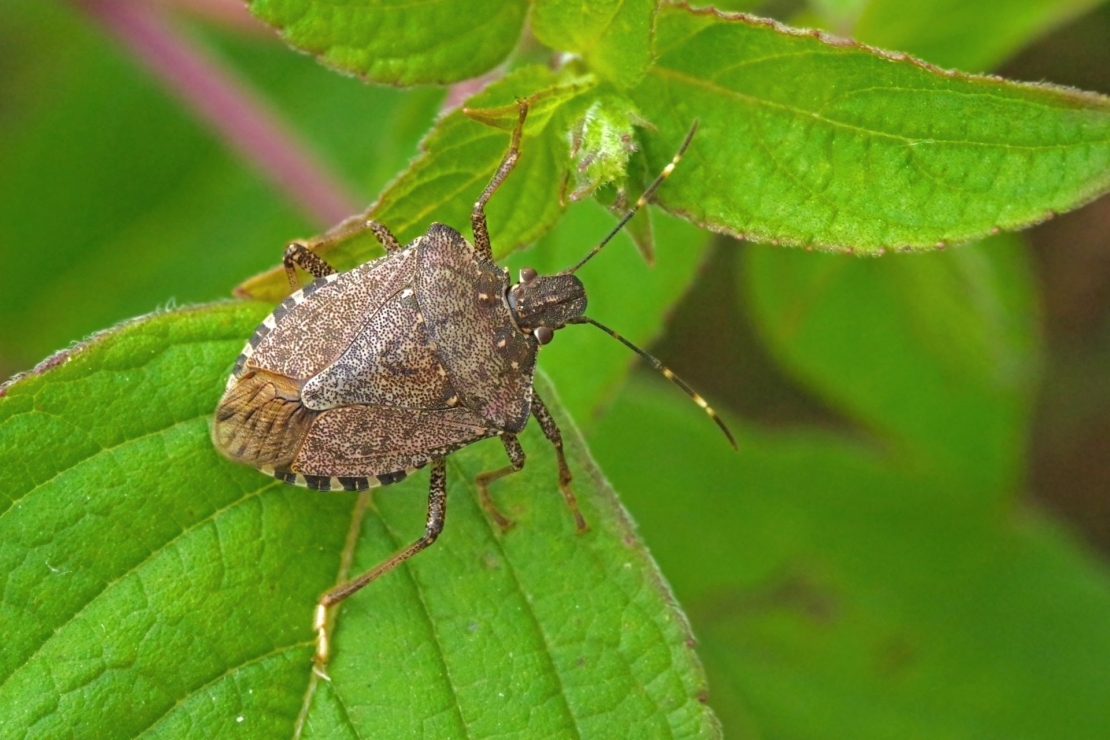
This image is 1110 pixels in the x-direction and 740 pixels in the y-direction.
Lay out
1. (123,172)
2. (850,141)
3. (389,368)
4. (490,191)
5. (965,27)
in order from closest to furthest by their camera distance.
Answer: (850,141)
(490,191)
(389,368)
(965,27)
(123,172)

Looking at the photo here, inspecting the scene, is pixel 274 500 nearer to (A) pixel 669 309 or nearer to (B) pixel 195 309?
(B) pixel 195 309

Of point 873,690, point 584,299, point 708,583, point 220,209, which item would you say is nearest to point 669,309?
point 584,299

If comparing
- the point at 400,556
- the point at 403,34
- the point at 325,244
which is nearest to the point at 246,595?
the point at 400,556

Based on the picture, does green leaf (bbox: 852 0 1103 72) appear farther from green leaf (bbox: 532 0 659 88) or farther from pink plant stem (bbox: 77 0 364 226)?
pink plant stem (bbox: 77 0 364 226)

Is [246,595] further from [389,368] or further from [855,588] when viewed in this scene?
[855,588]

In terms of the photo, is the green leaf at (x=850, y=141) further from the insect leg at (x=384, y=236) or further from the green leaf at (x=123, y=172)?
the green leaf at (x=123, y=172)

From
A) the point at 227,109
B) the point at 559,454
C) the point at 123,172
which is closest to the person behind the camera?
the point at 559,454
